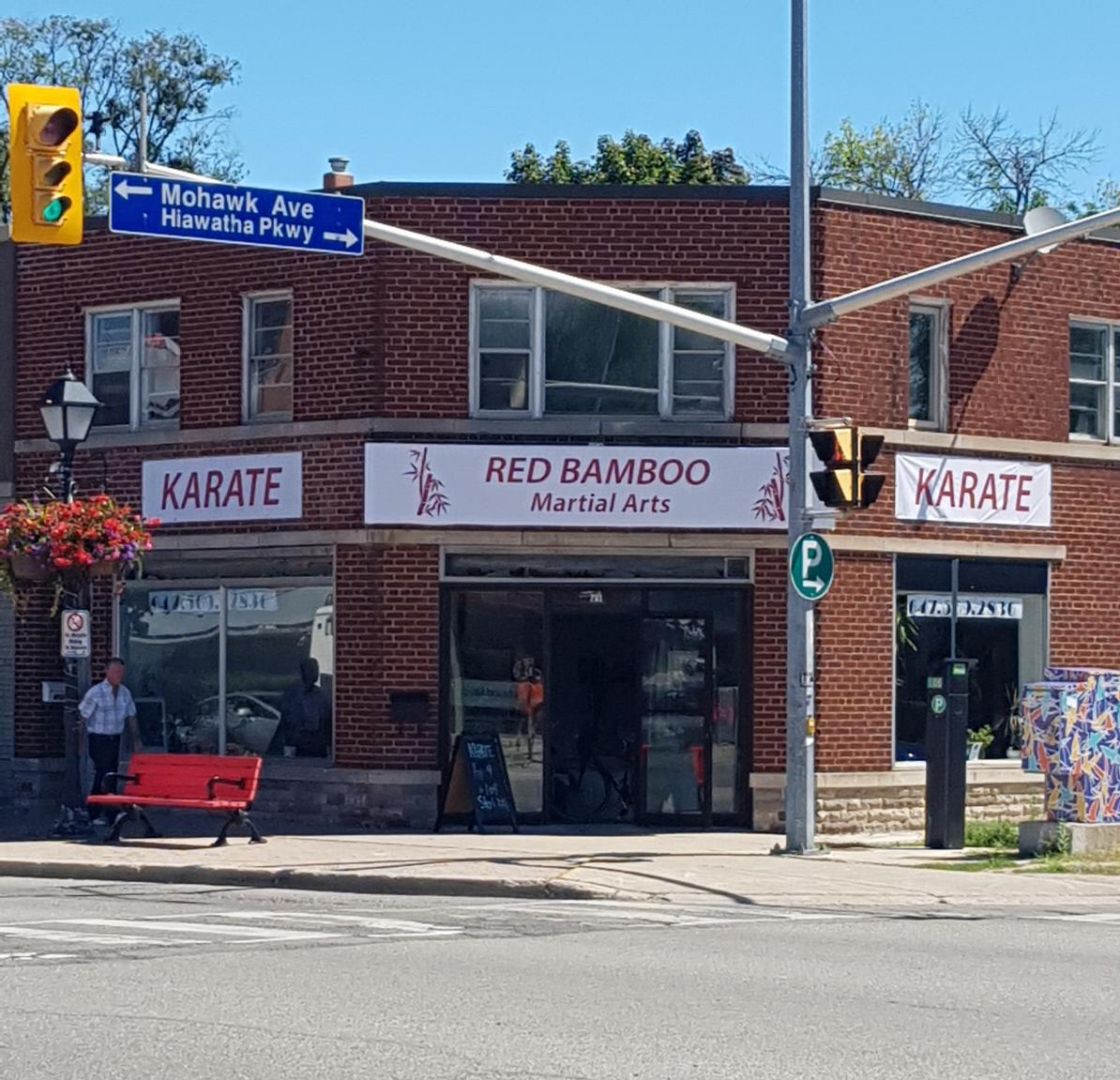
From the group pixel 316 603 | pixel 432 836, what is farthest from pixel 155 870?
pixel 316 603

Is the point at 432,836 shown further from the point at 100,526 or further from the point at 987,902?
the point at 987,902

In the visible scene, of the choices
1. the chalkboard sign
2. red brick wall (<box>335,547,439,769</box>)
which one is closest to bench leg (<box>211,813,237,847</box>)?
red brick wall (<box>335,547,439,769</box>)

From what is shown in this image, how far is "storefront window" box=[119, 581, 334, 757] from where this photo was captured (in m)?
22.5

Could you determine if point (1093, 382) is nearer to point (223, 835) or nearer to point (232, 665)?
point (232, 665)

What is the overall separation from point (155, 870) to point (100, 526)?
4419mm

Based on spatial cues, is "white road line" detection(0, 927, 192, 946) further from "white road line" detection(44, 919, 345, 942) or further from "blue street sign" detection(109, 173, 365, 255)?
"blue street sign" detection(109, 173, 365, 255)

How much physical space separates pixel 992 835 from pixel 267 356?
925cm

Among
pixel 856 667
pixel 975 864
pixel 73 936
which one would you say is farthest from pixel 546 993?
pixel 856 667

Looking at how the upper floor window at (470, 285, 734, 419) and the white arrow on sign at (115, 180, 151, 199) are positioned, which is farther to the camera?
the upper floor window at (470, 285, 734, 419)

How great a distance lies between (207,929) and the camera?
44.9 ft

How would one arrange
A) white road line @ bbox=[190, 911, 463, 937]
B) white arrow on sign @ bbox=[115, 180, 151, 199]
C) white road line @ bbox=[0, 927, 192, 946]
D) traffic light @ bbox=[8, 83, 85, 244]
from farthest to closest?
white arrow on sign @ bbox=[115, 180, 151, 199] → traffic light @ bbox=[8, 83, 85, 244] → white road line @ bbox=[190, 911, 463, 937] → white road line @ bbox=[0, 927, 192, 946]

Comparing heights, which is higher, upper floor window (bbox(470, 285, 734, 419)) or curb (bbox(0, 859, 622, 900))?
upper floor window (bbox(470, 285, 734, 419))

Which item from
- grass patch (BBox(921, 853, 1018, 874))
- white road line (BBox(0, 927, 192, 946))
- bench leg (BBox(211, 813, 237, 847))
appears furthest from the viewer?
bench leg (BBox(211, 813, 237, 847))

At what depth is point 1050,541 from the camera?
78.0 ft
